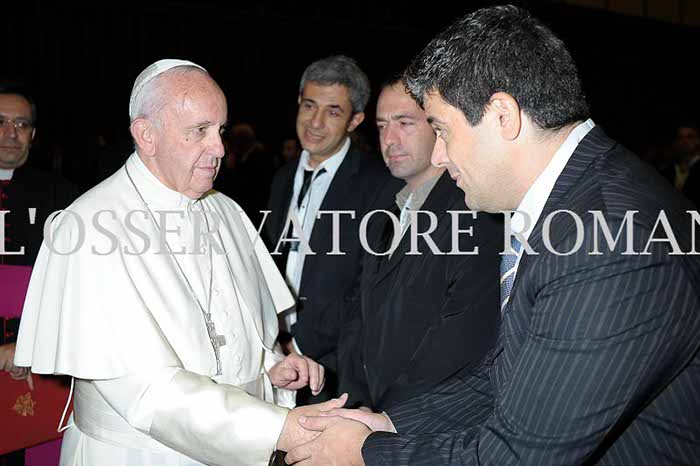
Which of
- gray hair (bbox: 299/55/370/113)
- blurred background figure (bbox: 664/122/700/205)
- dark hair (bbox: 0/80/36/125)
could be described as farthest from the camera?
blurred background figure (bbox: 664/122/700/205)

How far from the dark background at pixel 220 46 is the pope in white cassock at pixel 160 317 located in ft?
14.8

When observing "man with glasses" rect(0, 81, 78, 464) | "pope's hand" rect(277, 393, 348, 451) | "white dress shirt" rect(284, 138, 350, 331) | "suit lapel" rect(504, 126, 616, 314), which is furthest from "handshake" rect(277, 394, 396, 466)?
"man with glasses" rect(0, 81, 78, 464)

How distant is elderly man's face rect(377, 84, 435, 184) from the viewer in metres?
3.11

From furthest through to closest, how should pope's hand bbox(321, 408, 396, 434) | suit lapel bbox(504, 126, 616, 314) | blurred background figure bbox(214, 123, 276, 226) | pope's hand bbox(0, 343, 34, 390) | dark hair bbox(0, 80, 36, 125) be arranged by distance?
blurred background figure bbox(214, 123, 276, 226) → dark hair bbox(0, 80, 36, 125) → pope's hand bbox(0, 343, 34, 390) → pope's hand bbox(321, 408, 396, 434) → suit lapel bbox(504, 126, 616, 314)

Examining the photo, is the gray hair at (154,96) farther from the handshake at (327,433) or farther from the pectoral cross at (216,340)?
the handshake at (327,433)

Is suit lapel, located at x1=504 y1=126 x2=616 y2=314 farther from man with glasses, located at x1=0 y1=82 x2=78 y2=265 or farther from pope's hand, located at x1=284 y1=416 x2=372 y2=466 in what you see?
man with glasses, located at x1=0 y1=82 x2=78 y2=265

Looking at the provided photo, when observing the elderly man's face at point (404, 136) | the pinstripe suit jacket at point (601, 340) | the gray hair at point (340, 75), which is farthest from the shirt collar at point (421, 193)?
the pinstripe suit jacket at point (601, 340)

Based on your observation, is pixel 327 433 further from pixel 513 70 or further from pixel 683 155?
pixel 683 155

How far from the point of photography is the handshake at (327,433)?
74.1 inches

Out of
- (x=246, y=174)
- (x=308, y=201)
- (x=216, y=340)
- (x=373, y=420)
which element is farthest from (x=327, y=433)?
(x=246, y=174)

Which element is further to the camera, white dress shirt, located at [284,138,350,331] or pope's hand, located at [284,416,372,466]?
white dress shirt, located at [284,138,350,331]

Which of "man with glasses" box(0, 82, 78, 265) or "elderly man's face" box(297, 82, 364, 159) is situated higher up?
"elderly man's face" box(297, 82, 364, 159)

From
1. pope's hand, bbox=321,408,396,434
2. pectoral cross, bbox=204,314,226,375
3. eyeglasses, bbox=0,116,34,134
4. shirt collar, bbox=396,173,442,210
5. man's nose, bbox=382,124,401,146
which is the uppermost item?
man's nose, bbox=382,124,401,146

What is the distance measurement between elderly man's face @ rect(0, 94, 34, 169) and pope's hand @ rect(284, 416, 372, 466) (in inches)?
86.6
